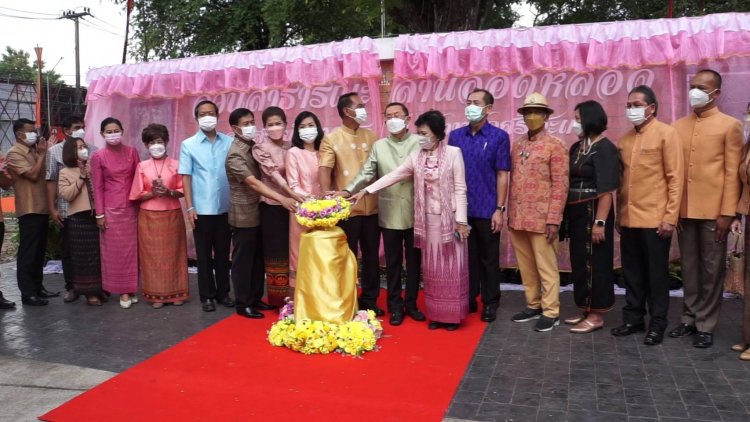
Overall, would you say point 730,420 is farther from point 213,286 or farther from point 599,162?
point 213,286

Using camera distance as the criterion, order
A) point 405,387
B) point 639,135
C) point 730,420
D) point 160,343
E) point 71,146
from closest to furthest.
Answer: point 730,420 → point 405,387 → point 639,135 → point 160,343 → point 71,146

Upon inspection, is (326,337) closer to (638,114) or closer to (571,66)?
(638,114)

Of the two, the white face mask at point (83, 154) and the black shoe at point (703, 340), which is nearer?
the black shoe at point (703, 340)

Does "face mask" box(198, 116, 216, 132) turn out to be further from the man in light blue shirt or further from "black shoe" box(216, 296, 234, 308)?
"black shoe" box(216, 296, 234, 308)

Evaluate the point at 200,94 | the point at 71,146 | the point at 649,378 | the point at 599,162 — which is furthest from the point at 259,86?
the point at 649,378

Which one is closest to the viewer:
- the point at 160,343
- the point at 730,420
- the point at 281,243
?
the point at 730,420

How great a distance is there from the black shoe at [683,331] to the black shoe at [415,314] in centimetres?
184

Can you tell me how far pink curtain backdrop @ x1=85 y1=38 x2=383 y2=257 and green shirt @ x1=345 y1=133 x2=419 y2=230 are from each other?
1.59 metres

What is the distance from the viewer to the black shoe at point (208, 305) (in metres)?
5.46

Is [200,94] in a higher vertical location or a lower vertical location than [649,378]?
higher

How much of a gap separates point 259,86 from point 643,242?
4.35m

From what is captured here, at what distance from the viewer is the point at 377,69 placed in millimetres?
6254

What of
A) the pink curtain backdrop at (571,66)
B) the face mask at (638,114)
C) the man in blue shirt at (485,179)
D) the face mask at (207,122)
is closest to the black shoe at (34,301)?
the face mask at (207,122)

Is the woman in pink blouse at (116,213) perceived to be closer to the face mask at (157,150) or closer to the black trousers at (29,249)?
the face mask at (157,150)
